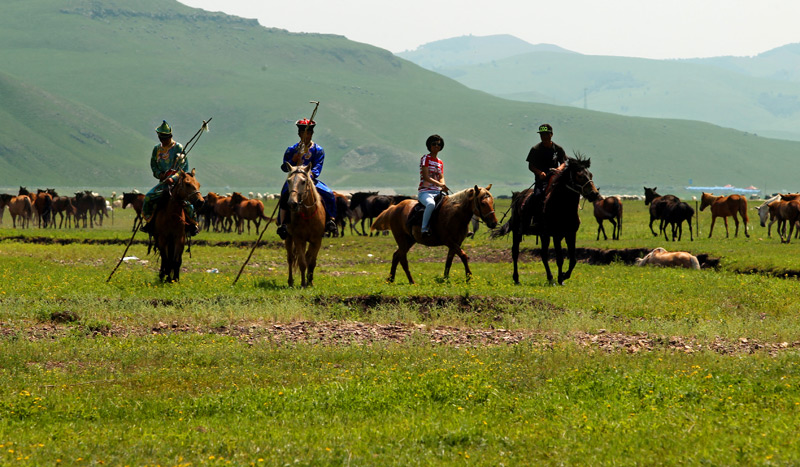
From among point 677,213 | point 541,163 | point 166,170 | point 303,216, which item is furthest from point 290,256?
point 677,213

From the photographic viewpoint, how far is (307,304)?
16.5 metres

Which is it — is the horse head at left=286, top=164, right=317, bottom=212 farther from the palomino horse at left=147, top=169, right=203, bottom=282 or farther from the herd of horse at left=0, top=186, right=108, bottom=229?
the herd of horse at left=0, top=186, right=108, bottom=229

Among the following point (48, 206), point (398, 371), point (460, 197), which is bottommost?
point (398, 371)

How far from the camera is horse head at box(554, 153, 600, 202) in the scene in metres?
18.3

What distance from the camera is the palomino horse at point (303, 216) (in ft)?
58.3

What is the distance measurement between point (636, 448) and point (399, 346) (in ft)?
18.1

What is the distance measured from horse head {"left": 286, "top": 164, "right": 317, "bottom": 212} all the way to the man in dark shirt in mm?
4739

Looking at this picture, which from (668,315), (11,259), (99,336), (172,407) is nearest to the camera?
(172,407)

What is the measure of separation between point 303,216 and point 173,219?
9.35 ft

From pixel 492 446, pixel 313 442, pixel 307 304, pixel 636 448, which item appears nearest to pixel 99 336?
pixel 307 304

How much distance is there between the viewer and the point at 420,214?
65.6 ft

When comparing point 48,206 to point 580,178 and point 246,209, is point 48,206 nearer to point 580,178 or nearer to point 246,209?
point 246,209

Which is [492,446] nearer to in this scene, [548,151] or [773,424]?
[773,424]

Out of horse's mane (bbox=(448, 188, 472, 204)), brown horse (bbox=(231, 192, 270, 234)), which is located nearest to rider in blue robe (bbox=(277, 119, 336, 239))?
horse's mane (bbox=(448, 188, 472, 204))
